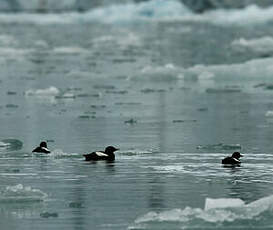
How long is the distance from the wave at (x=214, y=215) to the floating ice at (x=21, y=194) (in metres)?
Result: 1.56

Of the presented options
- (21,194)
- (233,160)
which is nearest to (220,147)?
(233,160)

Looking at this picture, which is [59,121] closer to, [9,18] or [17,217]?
[17,217]

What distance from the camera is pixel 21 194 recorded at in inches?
406

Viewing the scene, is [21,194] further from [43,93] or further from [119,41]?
[119,41]

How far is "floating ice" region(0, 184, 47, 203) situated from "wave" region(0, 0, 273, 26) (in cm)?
6334

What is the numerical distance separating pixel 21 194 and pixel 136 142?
199 inches

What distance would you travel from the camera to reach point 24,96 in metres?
22.9

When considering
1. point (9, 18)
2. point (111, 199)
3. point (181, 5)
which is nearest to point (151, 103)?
point (111, 199)

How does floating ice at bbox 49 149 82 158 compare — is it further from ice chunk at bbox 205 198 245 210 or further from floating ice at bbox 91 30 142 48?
floating ice at bbox 91 30 142 48

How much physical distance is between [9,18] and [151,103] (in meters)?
75.9

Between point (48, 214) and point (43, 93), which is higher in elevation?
point (43, 93)

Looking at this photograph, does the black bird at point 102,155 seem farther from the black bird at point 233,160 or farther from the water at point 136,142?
the black bird at point 233,160

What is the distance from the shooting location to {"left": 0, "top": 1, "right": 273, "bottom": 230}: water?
954 centimetres

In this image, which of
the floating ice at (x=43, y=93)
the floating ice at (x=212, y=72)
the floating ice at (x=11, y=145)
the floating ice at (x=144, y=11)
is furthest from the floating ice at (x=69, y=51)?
the floating ice at (x=144, y=11)
